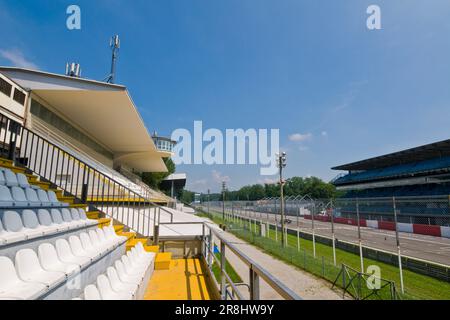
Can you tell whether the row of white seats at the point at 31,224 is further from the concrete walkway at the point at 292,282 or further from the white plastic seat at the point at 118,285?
the concrete walkway at the point at 292,282

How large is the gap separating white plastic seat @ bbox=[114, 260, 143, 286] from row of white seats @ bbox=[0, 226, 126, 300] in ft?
0.92

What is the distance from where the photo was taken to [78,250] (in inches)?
127

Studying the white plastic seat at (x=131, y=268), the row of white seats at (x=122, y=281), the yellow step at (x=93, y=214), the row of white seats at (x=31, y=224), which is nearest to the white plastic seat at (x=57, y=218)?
the row of white seats at (x=31, y=224)

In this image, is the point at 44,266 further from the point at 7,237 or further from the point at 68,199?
the point at 68,199

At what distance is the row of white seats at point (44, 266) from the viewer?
1902 millimetres

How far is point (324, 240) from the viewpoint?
20688mm

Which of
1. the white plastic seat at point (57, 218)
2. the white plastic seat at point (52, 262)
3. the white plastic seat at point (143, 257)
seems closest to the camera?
the white plastic seat at point (52, 262)

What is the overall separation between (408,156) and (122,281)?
167 feet

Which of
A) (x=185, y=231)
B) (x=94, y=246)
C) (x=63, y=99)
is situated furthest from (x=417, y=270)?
(x=63, y=99)

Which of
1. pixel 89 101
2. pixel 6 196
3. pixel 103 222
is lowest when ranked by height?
pixel 103 222

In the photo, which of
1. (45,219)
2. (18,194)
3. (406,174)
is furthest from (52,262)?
(406,174)

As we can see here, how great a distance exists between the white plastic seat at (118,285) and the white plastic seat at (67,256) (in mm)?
344
